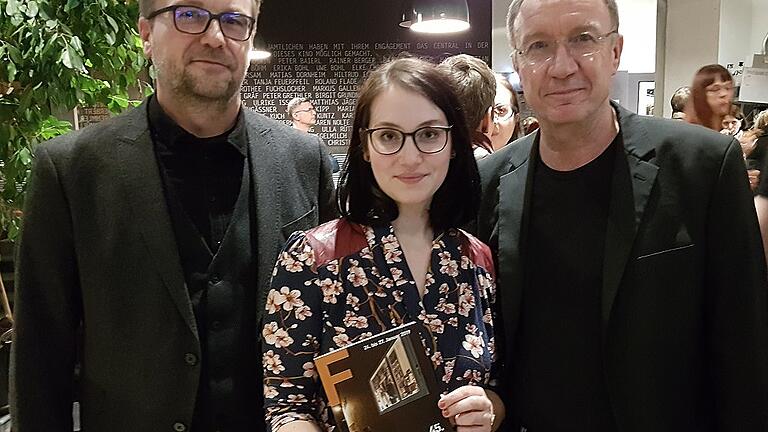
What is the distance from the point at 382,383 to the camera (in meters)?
1.30

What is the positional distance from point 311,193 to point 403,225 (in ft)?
1.06

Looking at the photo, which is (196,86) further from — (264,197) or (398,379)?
(398,379)

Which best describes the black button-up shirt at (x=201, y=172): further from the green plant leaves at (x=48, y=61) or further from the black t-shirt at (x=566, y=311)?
the green plant leaves at (x=48, y=61)

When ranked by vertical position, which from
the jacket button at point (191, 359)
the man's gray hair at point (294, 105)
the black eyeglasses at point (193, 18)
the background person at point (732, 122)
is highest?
the black eyeglasses at point (193, 18)

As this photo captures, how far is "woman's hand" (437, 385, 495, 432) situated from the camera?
4.42ft

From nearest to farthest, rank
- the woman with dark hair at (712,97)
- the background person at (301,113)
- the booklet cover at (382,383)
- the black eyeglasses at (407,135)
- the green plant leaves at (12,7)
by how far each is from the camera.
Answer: the booklet cover at (382,383)
the black eyeglasses at (407,135)
the green plant leaves at (12,7)
the woman with dark hair at (712,97)
the background person at (301,113)

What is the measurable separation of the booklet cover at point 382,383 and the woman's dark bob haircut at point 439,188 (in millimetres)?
292

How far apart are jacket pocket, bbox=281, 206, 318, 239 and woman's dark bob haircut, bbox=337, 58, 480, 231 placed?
0.14m

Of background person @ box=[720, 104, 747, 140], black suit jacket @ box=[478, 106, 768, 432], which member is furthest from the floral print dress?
background person @ box=[720, 104, 747, 140]

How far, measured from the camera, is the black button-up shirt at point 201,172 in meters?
1.55

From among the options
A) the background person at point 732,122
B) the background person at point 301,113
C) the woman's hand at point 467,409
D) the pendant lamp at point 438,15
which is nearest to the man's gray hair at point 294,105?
the background person at point 301,113

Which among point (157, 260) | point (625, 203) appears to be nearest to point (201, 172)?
point (157, 260)

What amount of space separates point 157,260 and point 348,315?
429mm

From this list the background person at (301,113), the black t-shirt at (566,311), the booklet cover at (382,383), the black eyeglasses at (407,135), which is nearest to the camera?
the booklet cover at (382,383)
